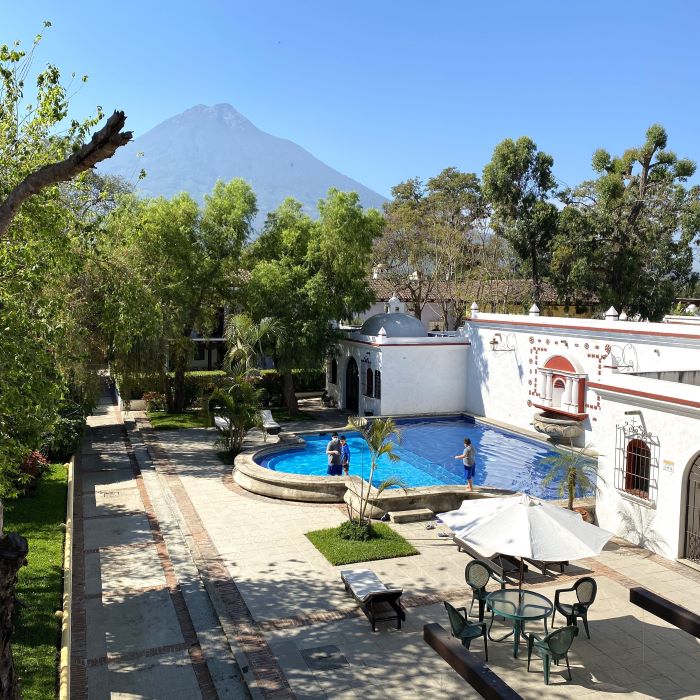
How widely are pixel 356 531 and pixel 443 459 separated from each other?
945 centimetres

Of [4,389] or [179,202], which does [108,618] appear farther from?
[179,202]

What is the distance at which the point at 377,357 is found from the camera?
29.2 m

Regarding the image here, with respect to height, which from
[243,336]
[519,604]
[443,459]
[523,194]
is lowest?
[443,459]

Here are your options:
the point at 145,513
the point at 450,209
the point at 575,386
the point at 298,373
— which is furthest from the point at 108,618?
the point at 450,209

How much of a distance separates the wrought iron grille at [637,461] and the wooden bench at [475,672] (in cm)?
919

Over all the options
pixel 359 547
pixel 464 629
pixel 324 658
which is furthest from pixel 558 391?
pixel 324 658

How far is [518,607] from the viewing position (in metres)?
10.2

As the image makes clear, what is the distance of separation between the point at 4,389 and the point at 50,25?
6.94 meters

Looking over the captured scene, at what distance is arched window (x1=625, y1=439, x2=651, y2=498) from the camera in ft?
46.3

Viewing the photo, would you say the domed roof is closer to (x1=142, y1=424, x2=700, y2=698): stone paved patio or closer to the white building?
the white building

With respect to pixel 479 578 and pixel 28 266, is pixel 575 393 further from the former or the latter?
pixel 28 266

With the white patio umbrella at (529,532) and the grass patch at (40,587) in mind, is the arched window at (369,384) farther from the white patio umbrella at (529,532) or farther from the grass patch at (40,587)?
the white patio umbrella at (529,532)

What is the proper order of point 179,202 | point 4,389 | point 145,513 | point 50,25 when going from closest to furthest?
point 4,389 → point 50,25 → point 145,513 → point 179,202

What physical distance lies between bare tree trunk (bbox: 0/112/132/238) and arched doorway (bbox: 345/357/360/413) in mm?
23774
